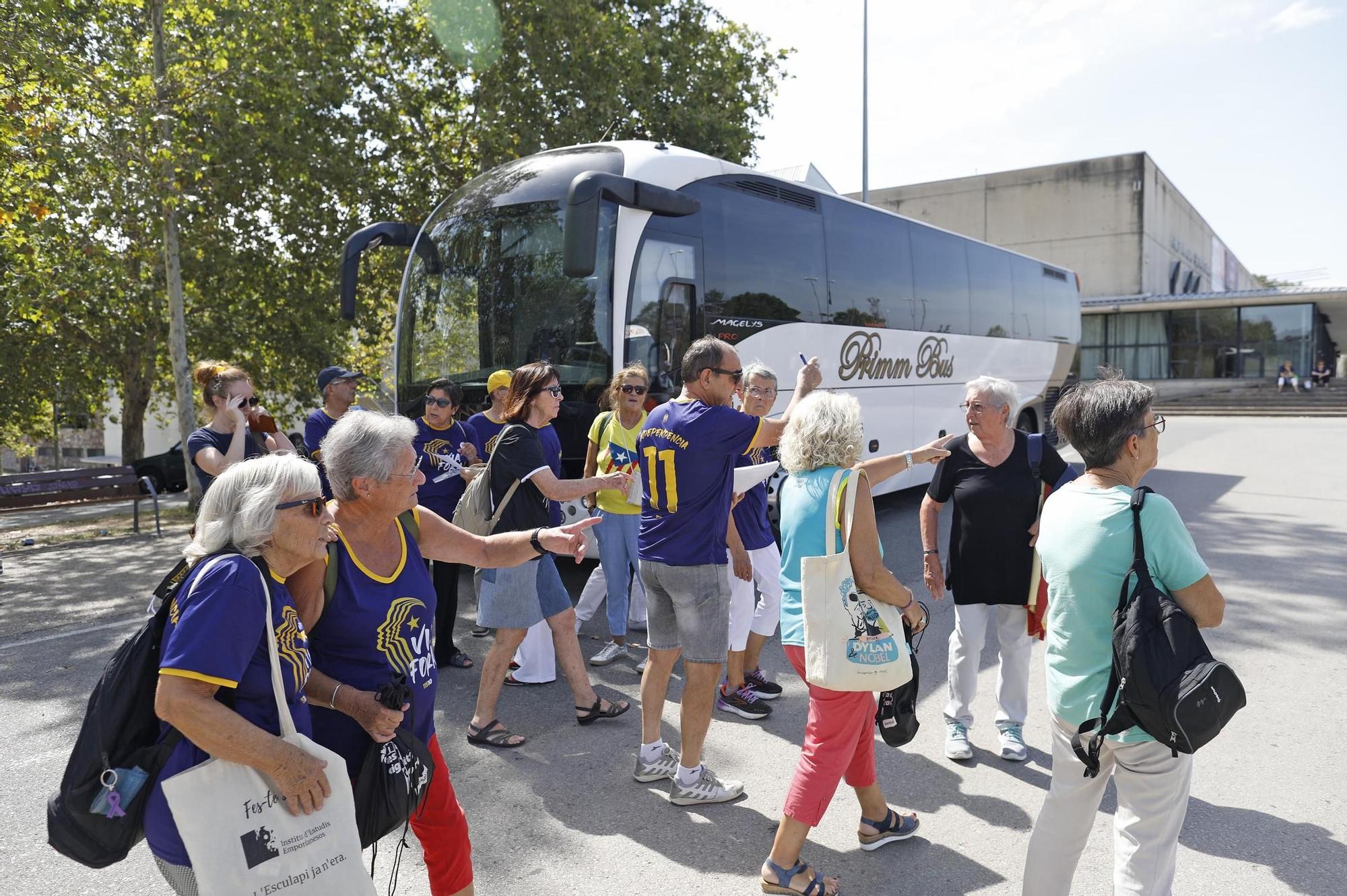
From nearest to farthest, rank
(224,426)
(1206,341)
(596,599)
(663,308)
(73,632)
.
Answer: (224,426), (596,599), (73,632), (663,308), (1206,341)

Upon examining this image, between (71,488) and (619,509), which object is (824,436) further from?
(71,488)

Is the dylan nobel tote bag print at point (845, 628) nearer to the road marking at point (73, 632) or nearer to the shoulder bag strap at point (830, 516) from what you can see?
the shoulder bag strap at point (830, 516)

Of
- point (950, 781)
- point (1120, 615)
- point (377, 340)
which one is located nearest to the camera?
point (1120, 615)

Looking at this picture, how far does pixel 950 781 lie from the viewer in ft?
12.9

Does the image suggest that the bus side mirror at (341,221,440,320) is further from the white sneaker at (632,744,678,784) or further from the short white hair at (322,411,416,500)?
the short white hair at (322,411,416,500)

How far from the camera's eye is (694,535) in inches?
145

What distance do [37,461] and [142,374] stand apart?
5699 cm

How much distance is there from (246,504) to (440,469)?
3.76 meters

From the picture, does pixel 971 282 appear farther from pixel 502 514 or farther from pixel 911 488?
pixel 502 514

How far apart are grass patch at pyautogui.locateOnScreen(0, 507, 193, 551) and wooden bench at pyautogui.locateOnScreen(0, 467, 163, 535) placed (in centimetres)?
58

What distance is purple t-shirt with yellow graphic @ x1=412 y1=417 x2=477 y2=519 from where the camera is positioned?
5676 mm

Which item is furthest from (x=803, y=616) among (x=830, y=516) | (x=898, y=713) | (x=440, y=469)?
(x=440, y=469)

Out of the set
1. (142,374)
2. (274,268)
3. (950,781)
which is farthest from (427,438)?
(142,374)

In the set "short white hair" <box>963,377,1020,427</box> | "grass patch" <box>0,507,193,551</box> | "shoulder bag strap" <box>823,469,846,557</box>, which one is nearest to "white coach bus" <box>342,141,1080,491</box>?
"short white hair" <box>963,377,1020,427</box>
